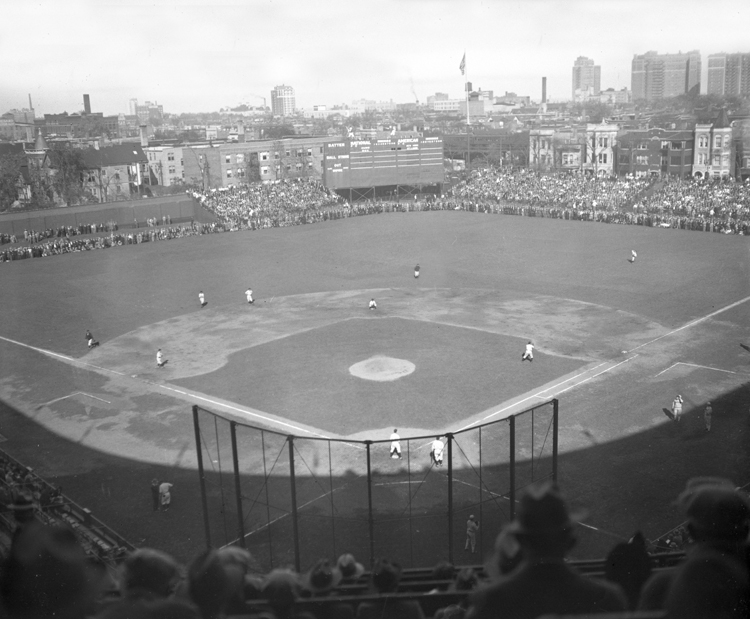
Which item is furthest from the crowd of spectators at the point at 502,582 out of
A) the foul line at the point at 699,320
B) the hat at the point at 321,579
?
the foul line at the point at 699,320

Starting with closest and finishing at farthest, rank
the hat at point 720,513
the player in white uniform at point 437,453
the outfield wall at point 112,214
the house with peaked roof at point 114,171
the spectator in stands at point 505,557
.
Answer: the hat at point 720,513 < the spectator in stands at point 505,557 < the player in white uniform at point 437,453 < the outfield wall at point 112,214 < the house with peaked roof at point 114,171

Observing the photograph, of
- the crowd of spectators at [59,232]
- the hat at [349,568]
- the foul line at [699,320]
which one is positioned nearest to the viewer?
the hat at [349,568]

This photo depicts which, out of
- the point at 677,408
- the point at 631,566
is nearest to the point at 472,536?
the point at 677,408

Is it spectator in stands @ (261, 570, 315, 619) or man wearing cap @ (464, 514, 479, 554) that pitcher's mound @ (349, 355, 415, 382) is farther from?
spectator in stands @ (261, 570, 315, 619)

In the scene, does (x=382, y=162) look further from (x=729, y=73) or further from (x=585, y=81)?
(x=585, y=81)

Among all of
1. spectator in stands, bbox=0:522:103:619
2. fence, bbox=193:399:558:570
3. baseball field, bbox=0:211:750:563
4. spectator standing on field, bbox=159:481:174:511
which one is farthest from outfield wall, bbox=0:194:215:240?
spectator in stands, bbox=0:522:103:619

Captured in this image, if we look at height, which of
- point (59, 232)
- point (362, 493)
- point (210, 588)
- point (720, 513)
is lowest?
point (362, 493)

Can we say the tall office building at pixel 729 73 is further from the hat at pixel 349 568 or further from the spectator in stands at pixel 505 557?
the spectator in stands at pixel 505 557
